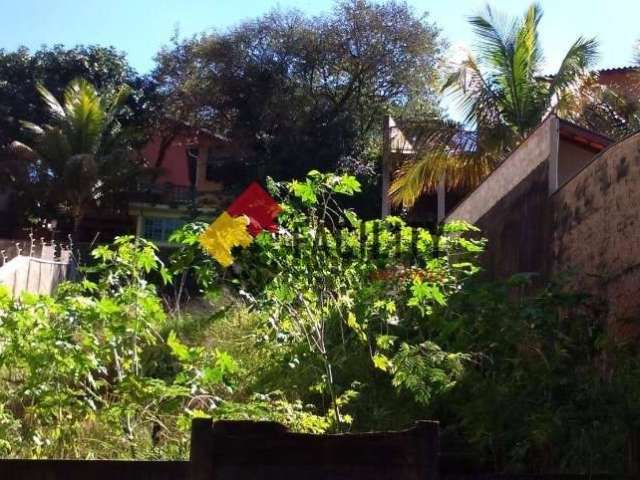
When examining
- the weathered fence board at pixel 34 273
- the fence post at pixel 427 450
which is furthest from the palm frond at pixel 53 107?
the fence post at pixel 427 450

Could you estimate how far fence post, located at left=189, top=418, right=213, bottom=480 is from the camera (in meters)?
3.59

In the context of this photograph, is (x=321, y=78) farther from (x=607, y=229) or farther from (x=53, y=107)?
(x=607, y=229)

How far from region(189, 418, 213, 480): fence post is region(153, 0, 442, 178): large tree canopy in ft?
67.0

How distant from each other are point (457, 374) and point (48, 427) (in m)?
2.88

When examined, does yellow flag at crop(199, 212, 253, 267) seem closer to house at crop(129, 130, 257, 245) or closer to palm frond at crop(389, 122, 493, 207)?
palm frond at crop(389, 122, 493, 207)

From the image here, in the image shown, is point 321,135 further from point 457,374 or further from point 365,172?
point 457,374

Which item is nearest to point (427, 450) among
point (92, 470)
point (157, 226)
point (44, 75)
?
point (92, 470)

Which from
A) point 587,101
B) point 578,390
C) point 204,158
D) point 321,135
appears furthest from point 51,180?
point 578,390

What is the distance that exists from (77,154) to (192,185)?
4.44 meters

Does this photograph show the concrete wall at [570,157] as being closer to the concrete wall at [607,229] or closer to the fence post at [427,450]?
the concrete wall at [607,229]

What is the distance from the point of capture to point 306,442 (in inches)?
143

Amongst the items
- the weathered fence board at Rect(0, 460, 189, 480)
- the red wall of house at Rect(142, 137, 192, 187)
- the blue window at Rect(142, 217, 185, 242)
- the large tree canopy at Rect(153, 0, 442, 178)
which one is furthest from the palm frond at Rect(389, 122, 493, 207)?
the red wall of house at Rect(142, 137, 192, 187)

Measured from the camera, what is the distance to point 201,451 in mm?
3605

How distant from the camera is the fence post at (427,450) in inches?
137
